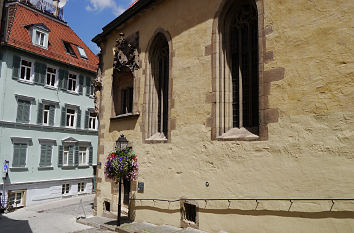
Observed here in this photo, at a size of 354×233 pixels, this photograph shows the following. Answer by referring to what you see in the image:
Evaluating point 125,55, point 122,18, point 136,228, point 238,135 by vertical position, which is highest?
point 122,18

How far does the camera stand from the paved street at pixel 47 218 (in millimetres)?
12031

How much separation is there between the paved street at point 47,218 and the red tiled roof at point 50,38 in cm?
963

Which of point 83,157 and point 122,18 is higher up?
point 122,18

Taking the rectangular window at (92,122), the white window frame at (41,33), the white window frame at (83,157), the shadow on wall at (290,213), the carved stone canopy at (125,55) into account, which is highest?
the white window frame at (41,33)

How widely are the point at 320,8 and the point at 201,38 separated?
3.29 meters

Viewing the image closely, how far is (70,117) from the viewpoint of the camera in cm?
2162

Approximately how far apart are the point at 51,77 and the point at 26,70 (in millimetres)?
1770

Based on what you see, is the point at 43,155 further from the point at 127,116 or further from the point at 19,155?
the point at 127,116

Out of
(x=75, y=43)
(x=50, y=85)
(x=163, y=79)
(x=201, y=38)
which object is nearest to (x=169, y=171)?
(x=163, y=79)

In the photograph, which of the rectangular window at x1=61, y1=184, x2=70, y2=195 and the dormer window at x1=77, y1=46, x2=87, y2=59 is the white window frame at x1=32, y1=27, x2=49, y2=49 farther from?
the rectangular window at x1=61, y1=184, x2=70, y2=195

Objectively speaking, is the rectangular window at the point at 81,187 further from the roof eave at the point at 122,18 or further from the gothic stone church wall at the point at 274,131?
the gothic stone church wall at the point at 274,131

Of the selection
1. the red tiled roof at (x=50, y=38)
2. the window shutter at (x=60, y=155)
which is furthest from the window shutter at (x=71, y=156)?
the red tiled roof at (x=50, y=38)

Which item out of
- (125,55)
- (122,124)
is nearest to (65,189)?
(122,124)

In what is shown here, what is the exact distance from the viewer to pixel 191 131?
8383mm
